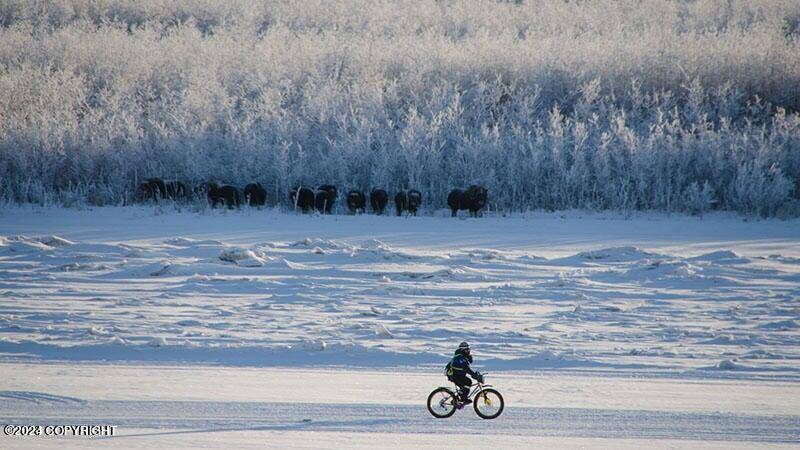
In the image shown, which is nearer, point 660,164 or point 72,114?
point 660,164

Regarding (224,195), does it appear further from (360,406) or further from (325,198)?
(360,406)

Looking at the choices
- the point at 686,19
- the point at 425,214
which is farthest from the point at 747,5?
the point at 425,214

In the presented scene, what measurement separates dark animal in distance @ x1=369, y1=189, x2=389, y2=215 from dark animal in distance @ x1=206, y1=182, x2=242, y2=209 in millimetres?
2551

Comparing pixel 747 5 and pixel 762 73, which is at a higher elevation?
pixel 747 5

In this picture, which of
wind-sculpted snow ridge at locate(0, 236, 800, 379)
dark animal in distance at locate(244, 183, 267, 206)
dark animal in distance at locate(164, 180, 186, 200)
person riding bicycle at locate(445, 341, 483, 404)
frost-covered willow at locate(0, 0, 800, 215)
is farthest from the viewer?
frost-covered willow at locate(0, 0, 800, 215)

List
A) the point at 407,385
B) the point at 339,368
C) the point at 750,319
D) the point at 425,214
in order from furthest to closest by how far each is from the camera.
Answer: the point at 425,214, the point at 750,319, the point at 339,368, the point at 407,385

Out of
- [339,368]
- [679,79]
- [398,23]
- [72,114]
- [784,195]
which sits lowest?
[339,368]

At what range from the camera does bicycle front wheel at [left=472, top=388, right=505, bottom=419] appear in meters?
4.85

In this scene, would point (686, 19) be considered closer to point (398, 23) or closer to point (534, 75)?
point (398, 23)

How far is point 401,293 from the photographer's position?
9383 mm

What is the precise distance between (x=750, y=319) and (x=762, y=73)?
16619 mm

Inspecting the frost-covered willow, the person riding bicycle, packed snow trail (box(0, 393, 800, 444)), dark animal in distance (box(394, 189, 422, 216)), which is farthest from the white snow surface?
the frost-covered willow

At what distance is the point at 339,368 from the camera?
254 inches

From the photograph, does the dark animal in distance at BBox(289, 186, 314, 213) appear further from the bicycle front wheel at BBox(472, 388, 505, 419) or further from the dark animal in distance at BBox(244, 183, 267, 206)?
the bicycle front wheel at BBox(472, 388, 505, 419)
